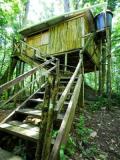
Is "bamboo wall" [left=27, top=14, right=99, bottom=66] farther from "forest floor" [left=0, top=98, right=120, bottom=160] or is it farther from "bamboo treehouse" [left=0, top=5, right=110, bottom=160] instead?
"forest floor" [left=0, top=98, right=120, bottom=160]

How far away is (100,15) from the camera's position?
1212 cm

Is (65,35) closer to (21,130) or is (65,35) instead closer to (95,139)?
(95,139)

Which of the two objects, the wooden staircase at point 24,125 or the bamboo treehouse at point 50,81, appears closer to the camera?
the bamboo treehouse at point 50,81

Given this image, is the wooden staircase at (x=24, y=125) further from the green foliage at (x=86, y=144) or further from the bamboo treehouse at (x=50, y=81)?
the green foliage at (x=86, y=144)

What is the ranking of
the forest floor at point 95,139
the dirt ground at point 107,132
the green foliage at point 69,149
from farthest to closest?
the dirt ground at point 107,132
the forest floor at point 95,139
the green foliage at point 69,149

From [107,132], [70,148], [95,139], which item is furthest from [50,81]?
[107,132]

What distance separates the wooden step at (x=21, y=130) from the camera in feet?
10.3

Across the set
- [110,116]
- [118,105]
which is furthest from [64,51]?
[110,116]

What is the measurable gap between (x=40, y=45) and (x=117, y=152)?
34.3ft

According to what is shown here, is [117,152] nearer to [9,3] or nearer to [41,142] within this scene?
[41,142]

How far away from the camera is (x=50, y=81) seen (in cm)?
252

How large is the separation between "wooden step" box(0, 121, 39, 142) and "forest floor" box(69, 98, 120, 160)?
0.94 m

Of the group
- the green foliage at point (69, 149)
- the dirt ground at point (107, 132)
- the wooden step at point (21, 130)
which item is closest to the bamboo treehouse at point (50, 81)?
the wooden step at point (21, 130)

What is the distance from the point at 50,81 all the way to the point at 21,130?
1.48 metres
